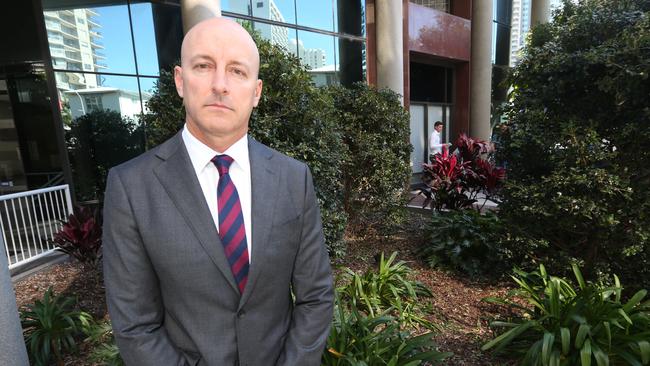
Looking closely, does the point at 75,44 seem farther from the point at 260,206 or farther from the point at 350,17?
the point at 260,206

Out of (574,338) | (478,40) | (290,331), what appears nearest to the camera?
(290,331)

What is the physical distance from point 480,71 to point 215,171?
14133 mm

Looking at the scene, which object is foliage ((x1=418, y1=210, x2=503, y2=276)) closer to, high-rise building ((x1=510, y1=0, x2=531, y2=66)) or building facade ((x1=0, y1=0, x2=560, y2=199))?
building facade ((x1=0, y1=0, x2=560, y2=199))

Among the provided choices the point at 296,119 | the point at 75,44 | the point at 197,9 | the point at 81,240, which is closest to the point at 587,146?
the point at 296,119

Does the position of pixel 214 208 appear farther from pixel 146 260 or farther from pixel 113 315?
pixel 113 315

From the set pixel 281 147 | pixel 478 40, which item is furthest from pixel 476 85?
pixel 281 147

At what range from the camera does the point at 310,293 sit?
1.46 meters

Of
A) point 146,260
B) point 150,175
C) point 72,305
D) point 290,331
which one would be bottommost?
point 72,305

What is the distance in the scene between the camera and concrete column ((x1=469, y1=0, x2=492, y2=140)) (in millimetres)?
13016

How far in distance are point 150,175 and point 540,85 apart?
388cm

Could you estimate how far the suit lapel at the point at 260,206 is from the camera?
Result: 125 centimetres

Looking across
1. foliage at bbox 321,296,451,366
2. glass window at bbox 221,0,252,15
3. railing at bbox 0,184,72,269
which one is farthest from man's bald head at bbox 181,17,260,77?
glass window at bbox 221,0,252,15

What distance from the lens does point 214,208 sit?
128cm

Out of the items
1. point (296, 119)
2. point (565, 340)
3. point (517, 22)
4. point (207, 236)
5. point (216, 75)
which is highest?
point (517, 22)
